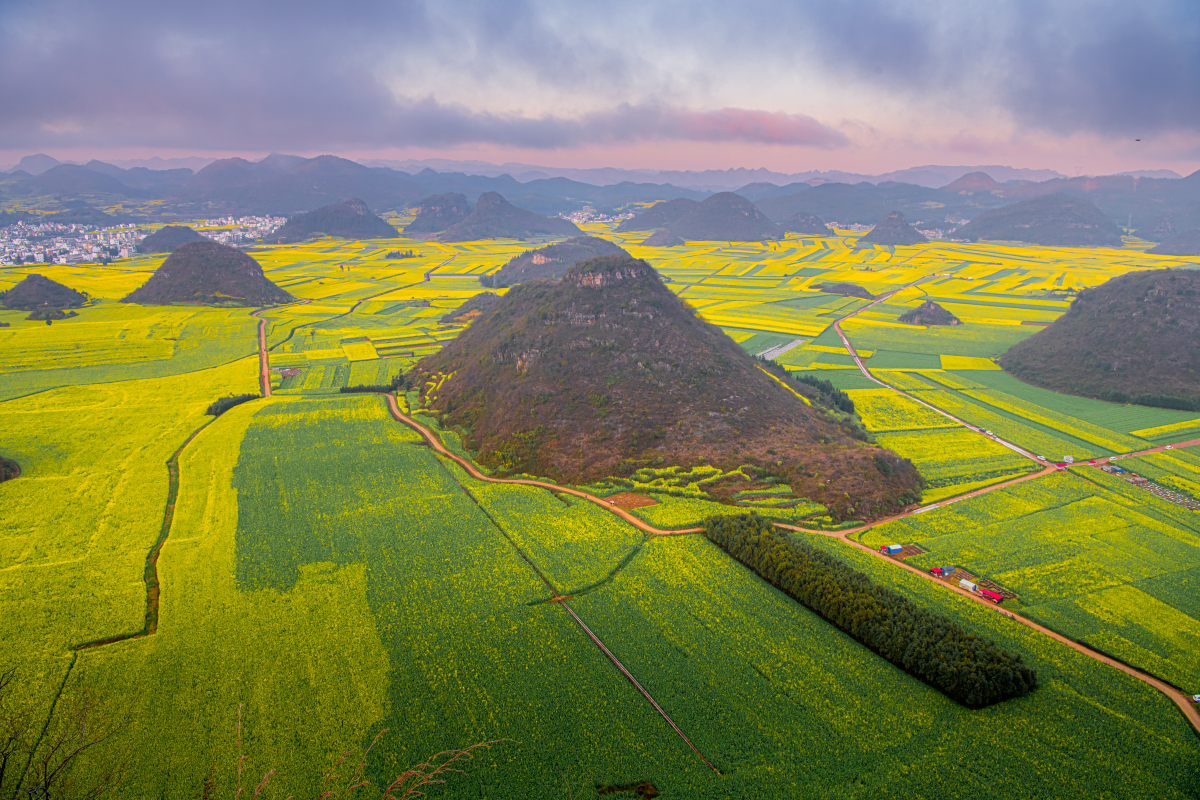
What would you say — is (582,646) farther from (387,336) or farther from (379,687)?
(387,336)

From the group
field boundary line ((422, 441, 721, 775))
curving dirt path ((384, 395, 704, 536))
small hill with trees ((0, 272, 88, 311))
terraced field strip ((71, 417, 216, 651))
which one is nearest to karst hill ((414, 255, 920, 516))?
curving dirt path ((384, 395, 704, 536))

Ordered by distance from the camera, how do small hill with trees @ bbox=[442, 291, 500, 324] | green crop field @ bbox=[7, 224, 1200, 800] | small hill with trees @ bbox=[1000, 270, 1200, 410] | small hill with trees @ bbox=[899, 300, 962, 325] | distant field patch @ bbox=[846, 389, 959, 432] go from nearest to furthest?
green crop field @ bbox=[7, 224, 1200, 800] < distant field patch @ bbox=[846, 389, 959, 432] < small hill with trees @ bbox=[1000, 270, 1200, 410] < small hill with trees @ bbox=[899, 300, 962, 325] < small hill with trees @ bbox=[442, 291, 500, 324]

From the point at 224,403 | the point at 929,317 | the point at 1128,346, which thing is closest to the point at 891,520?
the point at 1128,346

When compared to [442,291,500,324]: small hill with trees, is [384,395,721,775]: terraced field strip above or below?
below

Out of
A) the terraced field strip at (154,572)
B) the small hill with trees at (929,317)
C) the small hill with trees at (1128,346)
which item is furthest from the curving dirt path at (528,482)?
the small hill with trees at (929,317)

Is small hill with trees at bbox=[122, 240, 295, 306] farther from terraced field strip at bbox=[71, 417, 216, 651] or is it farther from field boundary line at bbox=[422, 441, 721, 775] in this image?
field boundary line at bbox=[422, 441, 721, 775]

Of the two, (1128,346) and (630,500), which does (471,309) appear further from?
(1128,346)
